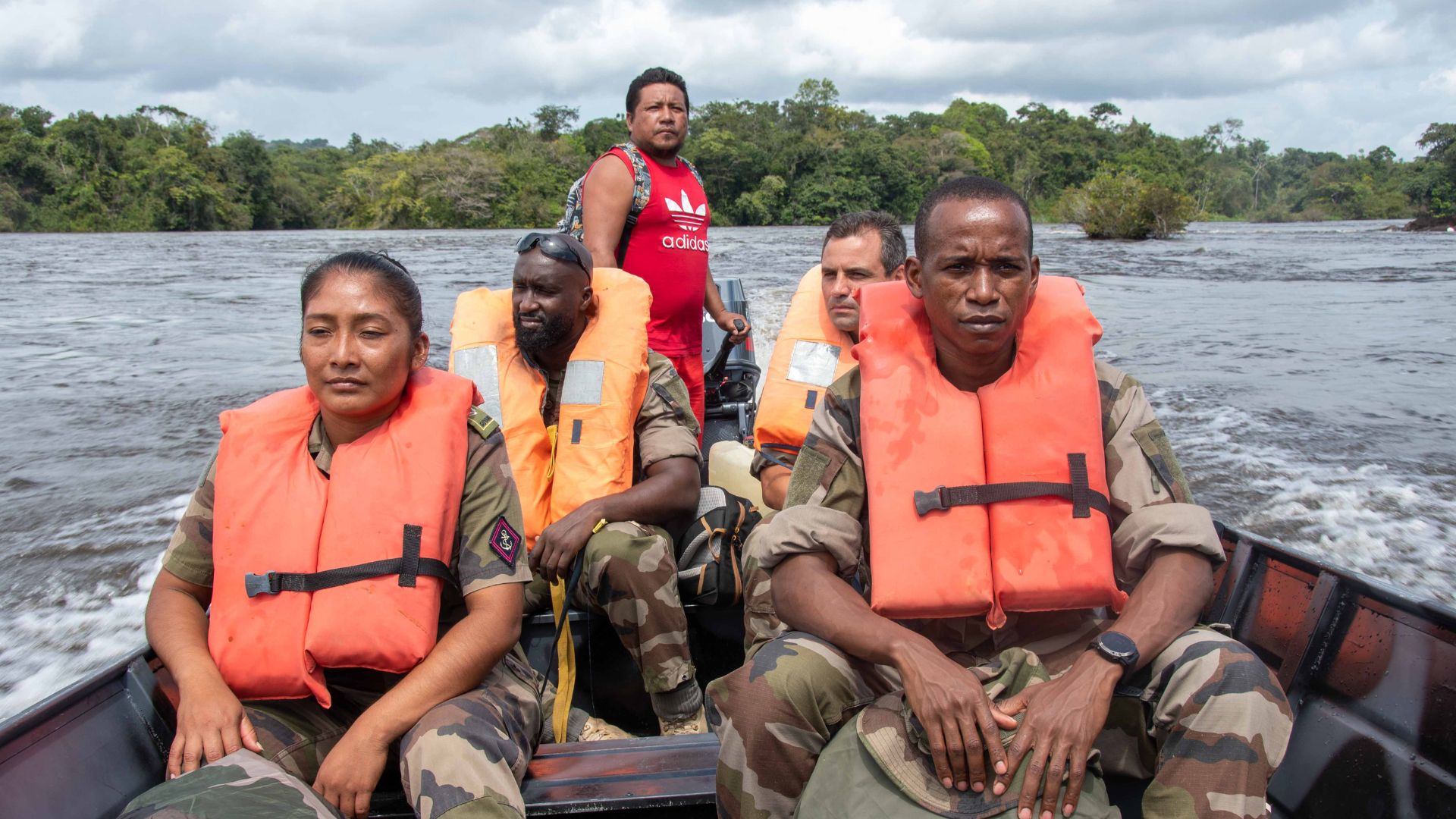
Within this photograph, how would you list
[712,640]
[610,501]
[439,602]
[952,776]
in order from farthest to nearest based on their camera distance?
[712,640] → [610,501] → [439,602] → [952,776]

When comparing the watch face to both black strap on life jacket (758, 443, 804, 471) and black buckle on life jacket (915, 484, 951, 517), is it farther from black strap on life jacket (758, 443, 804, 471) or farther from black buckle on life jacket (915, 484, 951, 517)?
black strap on life jacket (758, 443, 804, 471)

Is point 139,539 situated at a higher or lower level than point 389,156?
lower

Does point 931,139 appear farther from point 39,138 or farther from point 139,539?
point 139,539

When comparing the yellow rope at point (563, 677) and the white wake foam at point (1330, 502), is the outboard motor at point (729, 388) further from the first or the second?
the white wake foam at point (1330, 502)

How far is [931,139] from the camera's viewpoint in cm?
6788

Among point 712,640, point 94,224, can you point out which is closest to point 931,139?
point 94,224

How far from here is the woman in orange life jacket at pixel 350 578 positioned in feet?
5.58

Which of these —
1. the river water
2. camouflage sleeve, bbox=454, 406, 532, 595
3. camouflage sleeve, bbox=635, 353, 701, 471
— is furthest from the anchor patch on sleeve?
A: the river water

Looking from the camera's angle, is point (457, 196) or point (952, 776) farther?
point (457, 196)

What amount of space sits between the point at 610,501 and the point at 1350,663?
1.77 metres

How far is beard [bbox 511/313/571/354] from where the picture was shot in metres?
2.75

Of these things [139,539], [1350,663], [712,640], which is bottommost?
[139,539]

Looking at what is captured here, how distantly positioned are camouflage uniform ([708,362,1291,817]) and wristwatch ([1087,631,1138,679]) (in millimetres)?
76

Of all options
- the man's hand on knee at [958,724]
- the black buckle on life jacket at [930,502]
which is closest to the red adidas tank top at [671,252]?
the black buckle on life jacket at [930,502]
